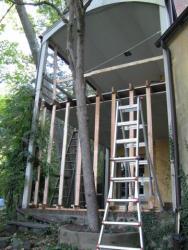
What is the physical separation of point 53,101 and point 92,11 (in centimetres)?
275

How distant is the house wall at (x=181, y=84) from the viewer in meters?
5.30

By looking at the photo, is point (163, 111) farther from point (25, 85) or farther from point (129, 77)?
point (25, 85)

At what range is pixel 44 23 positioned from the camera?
61.3ft

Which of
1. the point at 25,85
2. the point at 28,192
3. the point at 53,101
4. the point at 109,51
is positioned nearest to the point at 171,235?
the point at 28,192

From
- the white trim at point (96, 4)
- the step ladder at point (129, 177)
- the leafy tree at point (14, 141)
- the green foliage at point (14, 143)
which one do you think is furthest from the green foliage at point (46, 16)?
the step ladder at point (129, 177)

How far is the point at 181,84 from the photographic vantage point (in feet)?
18.4

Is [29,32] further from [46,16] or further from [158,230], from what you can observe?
[158,230]

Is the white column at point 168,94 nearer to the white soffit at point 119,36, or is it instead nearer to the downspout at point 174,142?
the downspout at point 174,142

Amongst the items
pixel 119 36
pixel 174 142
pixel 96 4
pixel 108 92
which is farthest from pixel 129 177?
pixel 119 36

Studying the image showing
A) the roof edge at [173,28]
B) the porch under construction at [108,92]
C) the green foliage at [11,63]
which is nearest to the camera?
the roof edge at [173,28]

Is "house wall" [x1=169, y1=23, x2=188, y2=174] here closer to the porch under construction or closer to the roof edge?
the roof edge

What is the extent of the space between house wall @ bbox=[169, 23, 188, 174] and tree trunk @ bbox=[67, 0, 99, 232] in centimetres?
175

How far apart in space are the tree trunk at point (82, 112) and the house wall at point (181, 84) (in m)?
1.75

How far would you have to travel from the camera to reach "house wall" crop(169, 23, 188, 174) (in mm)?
5301
